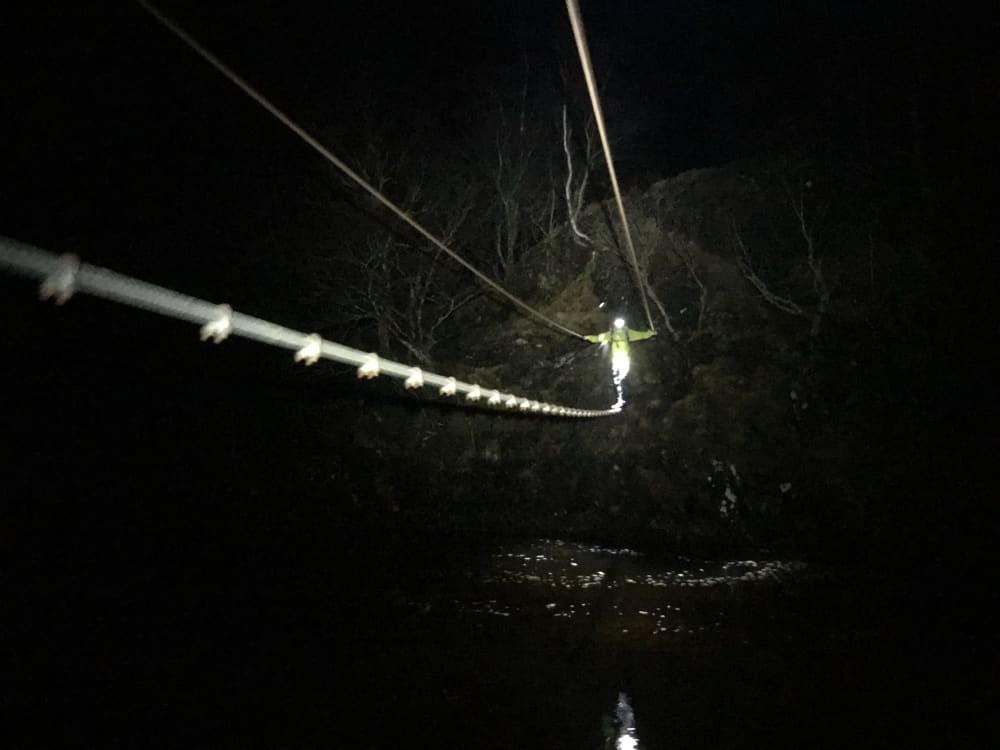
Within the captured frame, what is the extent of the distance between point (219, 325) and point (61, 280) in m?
0.52

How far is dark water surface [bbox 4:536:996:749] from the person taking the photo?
4711 millimetres

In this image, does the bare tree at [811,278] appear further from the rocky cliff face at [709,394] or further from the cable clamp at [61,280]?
the cable clamp at [61,280]

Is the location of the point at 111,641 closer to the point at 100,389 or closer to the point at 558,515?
the point at 558,515

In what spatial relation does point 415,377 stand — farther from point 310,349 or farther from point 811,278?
point 811,278

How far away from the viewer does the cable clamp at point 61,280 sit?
140 cm

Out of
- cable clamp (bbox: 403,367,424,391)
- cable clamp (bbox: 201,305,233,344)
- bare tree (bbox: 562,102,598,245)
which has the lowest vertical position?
cable clamp (bbox: 403,367,424,391)

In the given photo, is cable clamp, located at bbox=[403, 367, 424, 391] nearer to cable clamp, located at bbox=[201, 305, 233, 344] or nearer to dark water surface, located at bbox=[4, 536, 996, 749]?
cable clamp, located at bbox=[201, 305, 233, 344]

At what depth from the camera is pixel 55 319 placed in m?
18.6

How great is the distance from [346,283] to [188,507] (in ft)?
26.4

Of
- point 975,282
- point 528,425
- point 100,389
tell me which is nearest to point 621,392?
point 528,425

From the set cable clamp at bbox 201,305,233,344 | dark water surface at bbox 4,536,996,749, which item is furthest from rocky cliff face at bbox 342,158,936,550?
cable clamp at bbox 201,305,233,344

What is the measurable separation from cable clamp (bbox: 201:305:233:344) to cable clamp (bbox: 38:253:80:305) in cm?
45

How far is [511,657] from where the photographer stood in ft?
19.7

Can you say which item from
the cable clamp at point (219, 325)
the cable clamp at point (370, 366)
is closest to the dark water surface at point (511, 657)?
the cable clamp at point (370, 366)
